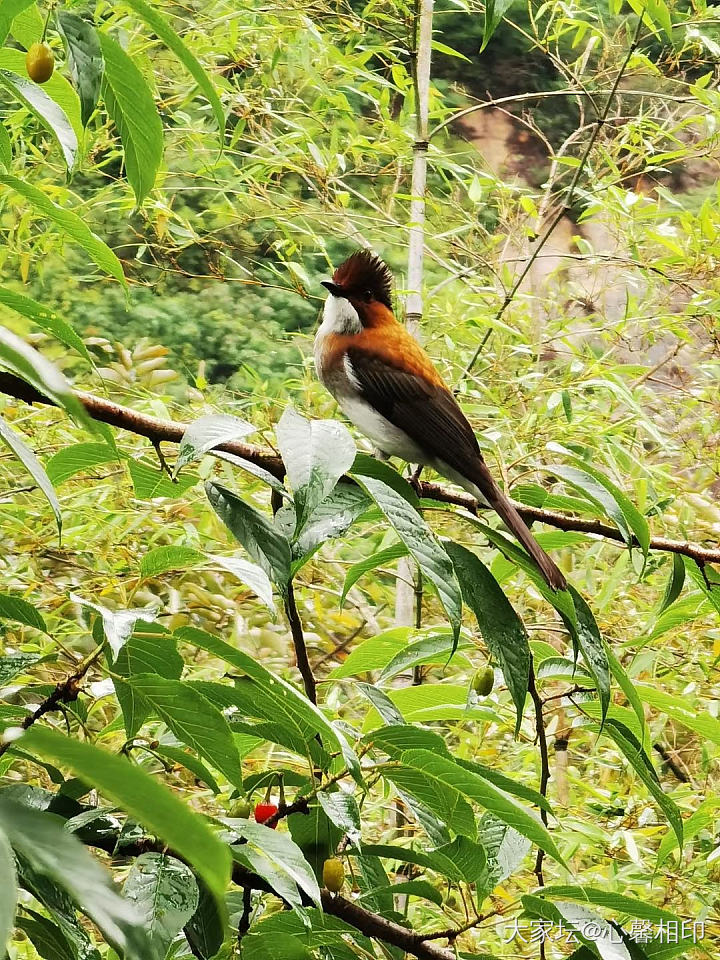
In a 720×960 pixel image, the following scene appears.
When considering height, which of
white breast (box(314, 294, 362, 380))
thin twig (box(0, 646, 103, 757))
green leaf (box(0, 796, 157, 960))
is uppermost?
green leaf (box(0, 796, 157, 960))

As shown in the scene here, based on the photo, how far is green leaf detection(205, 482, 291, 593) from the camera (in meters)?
0.31

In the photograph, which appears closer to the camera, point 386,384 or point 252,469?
point 252,469

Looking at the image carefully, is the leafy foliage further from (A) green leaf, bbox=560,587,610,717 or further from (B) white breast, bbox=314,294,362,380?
(B) white breast, bbox=314,294,362,380

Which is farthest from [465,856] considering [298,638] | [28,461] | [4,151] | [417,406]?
[417,406]

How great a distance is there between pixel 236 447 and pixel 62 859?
9.0 inches

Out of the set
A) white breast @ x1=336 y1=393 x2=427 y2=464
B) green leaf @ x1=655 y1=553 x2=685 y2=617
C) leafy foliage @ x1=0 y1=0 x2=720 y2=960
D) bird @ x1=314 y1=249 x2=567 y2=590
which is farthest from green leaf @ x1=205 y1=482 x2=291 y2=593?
white breast @ x1=336 y1=393 x2=427 y2=464

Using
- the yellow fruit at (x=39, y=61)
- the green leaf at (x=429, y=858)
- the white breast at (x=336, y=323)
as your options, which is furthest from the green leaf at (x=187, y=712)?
the white breast at (x=336, y=323)

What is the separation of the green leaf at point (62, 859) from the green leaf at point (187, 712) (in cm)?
12

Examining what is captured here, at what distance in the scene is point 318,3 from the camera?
1416 millimetres

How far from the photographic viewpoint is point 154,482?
1.23 ft

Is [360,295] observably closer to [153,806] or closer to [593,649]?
[593,649]

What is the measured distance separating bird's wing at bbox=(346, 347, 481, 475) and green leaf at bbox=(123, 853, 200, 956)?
602mm

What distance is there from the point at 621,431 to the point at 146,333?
1.46 metres

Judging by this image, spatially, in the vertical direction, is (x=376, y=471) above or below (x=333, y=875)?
above
